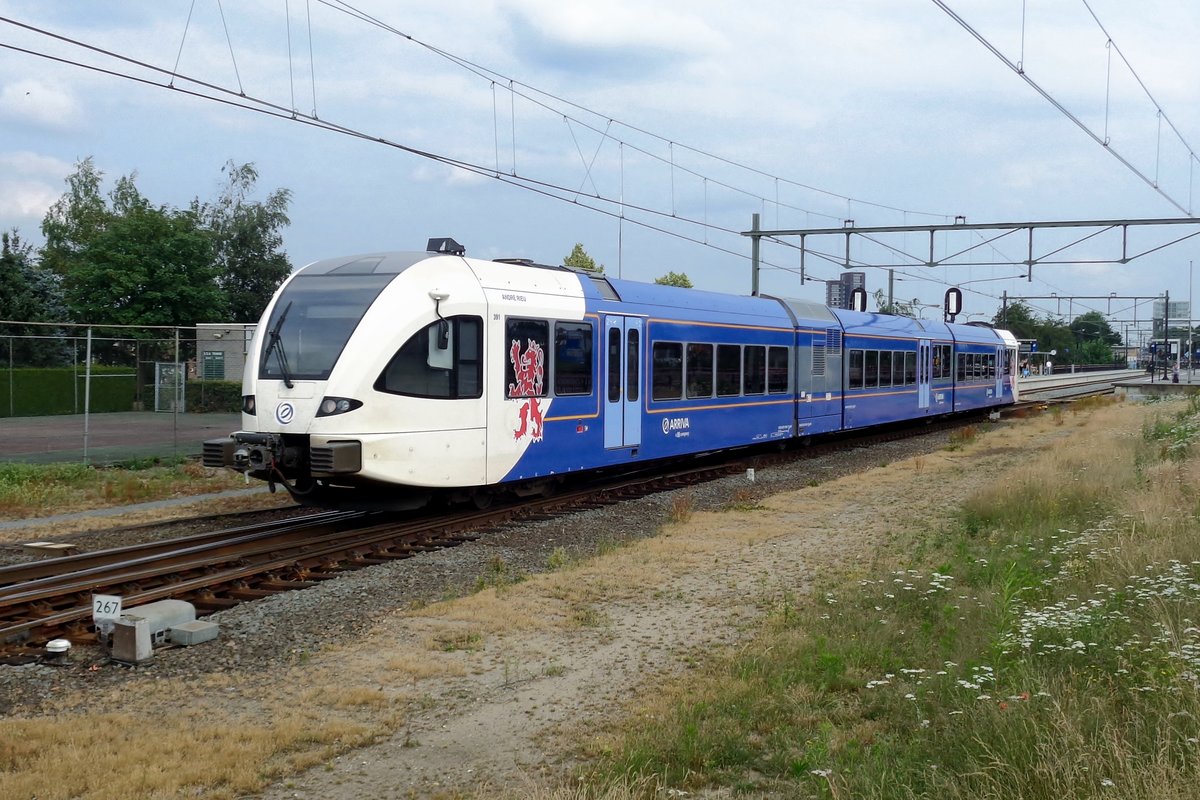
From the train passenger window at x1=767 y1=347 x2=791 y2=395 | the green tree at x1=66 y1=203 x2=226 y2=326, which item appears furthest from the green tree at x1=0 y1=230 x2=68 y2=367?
the train passenger window at x1=767 y1=347 x2=791 y2=395

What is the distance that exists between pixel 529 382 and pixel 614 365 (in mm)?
2221

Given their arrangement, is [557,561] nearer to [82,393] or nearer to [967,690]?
[967,690]

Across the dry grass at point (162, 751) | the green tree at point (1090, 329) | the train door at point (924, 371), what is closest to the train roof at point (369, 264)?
the dry grass at point (162, 751)

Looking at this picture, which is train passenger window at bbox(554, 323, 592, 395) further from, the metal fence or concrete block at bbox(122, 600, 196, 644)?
the metal fence

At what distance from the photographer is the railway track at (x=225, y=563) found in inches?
320

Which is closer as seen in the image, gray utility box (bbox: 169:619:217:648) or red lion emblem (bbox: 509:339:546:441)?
gray utility box (bbox: 169:619:217:648)

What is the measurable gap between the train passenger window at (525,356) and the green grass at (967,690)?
5.49 m

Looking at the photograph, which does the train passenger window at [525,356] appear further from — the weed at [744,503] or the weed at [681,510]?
the weed at [744,503]

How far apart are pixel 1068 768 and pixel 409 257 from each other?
32.3 ft

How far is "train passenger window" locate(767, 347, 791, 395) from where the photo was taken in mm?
20250

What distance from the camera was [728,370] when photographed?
61.1ft

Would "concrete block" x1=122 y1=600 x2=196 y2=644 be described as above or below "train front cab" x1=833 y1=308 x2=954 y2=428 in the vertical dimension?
below

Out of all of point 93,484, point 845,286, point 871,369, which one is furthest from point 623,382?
point 845,286

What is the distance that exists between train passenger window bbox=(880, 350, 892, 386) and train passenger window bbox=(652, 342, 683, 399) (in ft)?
36.0
